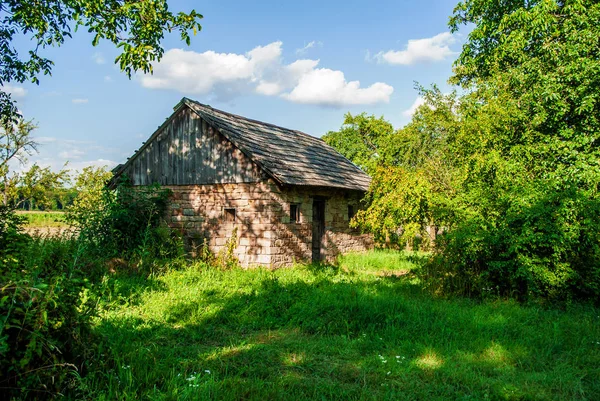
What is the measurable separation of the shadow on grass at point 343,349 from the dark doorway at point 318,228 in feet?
18.4

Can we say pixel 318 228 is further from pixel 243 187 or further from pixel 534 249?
pixel 534 249

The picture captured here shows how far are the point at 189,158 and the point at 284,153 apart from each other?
3150 millimetres

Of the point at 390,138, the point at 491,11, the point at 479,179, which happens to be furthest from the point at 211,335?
the point at 390,138

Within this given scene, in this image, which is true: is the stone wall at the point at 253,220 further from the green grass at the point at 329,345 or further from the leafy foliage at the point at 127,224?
the green grass at the point at 329,345

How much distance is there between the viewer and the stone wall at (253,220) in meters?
11.6

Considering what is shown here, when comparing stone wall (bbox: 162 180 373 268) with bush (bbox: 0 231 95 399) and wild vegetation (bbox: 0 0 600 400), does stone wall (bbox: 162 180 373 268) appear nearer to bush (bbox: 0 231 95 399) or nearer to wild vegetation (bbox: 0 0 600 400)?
wild vegetation (bbox: 0 0 600 400)

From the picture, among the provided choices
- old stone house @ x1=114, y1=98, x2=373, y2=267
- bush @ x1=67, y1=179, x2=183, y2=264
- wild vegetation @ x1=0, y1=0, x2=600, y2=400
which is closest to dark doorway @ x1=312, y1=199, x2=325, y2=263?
old stone house @ x1=114, y1=98, x2=373, y2=267

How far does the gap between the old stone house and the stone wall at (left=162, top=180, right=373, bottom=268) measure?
29 millimetres

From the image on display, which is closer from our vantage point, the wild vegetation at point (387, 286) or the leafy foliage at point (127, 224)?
the wild vegetation at point (387, 286)

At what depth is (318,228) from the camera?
13.8 m

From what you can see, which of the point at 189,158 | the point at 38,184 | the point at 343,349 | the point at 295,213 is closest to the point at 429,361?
the point at 343,349

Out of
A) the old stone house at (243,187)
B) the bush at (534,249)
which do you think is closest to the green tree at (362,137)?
the old stone house at (243,187)

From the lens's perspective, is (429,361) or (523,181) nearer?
(429,361)

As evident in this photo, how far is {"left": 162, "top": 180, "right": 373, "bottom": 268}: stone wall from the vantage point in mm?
11578
